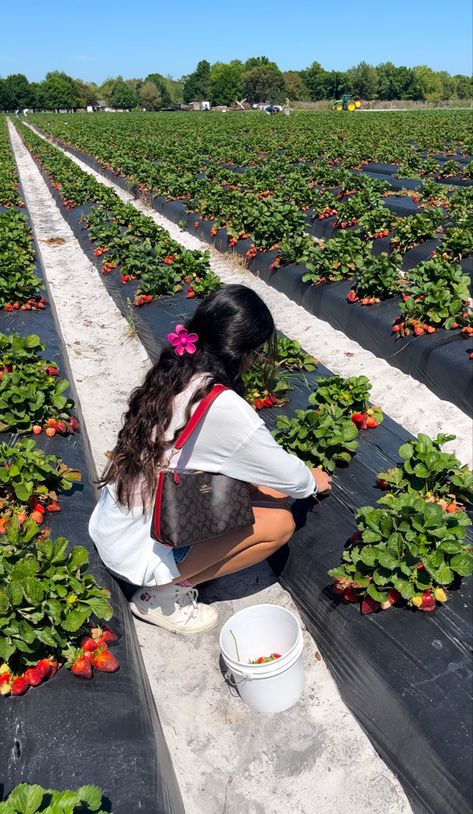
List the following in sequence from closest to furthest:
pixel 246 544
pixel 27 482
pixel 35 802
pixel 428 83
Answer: pixel 35 802 → pixel 246 544 → pixel 27 482 → pixel 428 83

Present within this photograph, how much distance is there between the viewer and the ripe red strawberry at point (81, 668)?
2.55 meters

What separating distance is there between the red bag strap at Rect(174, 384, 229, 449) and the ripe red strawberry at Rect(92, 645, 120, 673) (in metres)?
0.94

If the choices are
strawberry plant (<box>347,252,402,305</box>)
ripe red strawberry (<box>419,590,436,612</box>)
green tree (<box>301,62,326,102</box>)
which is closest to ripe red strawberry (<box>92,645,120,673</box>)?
ripe red strawberry (<box>419,590,436,612</box>)

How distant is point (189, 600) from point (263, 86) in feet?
379

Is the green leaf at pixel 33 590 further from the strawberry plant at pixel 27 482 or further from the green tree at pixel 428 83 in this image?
the green tree at pixel 428 83

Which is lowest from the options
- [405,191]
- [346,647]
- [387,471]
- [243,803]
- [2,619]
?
[243,803]

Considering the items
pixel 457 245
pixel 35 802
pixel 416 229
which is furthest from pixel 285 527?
pixel 416 229

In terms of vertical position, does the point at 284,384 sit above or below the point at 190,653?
above

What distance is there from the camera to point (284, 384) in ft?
16.2

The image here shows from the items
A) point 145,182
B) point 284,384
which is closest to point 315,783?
point 284,384

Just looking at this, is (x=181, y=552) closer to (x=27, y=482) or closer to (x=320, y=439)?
(x=27, y=482)

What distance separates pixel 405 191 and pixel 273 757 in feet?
41.3

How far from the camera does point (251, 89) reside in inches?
4166

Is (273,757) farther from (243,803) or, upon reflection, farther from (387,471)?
(387,471)
